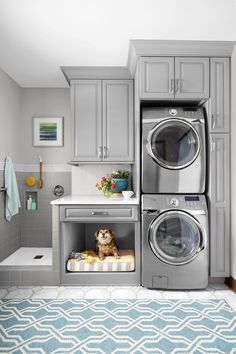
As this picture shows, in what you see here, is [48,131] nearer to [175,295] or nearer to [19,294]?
[19,294]

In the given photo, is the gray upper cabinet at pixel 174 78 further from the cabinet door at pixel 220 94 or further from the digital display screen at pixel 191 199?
the digital display screen at pixel 191 199

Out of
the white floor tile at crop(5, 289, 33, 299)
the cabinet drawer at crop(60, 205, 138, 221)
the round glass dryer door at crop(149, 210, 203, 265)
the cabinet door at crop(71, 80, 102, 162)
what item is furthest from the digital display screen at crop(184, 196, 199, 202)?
the white floor tile at crop(5, 289, 33, 299)

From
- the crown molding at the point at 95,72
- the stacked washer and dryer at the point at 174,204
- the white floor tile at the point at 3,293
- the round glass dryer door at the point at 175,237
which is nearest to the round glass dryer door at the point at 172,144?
the stacked washer and dryer at the point at 174,204

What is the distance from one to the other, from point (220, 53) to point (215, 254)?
1.98 metres

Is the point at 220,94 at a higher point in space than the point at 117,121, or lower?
higher

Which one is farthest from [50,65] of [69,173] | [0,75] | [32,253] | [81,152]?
[32,253]

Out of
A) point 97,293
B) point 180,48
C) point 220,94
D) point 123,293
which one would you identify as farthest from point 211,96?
point 97,293

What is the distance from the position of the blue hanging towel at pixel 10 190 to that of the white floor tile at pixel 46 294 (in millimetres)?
1011

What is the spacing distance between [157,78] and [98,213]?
1455mm

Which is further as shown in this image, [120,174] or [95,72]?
[120,174]

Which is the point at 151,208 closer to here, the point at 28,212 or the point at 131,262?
the point at 131,262

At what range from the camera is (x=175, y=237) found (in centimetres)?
273

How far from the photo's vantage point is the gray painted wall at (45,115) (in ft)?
12.5

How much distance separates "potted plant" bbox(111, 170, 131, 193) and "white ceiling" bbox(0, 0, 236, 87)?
4.23 feet
